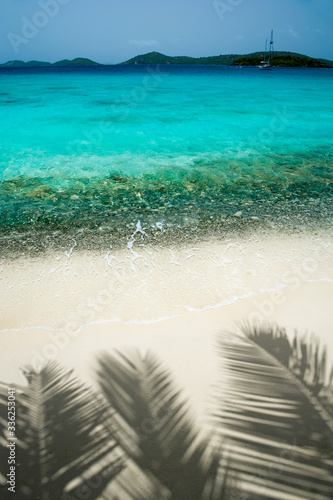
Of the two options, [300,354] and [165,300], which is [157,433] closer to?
[300,354]

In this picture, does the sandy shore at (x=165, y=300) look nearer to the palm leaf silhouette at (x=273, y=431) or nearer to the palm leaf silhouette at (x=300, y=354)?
the palm leaf silhouette at (x=300, y=354)

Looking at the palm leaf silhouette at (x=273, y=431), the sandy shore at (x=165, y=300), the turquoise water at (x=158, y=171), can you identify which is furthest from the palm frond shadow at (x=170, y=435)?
the turquoise water at (x=158, y=171)

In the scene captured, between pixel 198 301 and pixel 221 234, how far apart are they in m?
2.30

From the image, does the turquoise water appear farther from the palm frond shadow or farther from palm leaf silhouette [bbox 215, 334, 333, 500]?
palm leaf silhouette [bbox 215, 334, 333, 500]

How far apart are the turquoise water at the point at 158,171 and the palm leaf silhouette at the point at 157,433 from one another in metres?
3.33

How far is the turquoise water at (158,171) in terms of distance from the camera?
6805 mm

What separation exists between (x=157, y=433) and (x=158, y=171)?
8.86m

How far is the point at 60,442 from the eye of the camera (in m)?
2.51

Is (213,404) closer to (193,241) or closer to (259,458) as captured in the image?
(259,458)

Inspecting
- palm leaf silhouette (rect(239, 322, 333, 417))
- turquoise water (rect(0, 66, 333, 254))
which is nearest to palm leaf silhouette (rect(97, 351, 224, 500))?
palm leaf silhouette (rect(239, 322, 333, 417))

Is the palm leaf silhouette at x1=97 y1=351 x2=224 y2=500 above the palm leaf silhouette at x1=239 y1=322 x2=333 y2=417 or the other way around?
the other way around

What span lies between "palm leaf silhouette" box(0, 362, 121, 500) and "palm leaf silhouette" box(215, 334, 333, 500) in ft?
3.63

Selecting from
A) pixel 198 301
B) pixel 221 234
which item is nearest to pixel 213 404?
pixel 198 301

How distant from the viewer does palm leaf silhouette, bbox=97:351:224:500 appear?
2.26m
